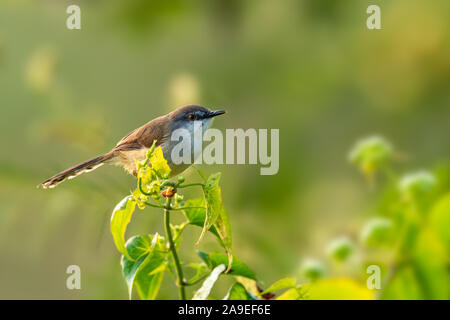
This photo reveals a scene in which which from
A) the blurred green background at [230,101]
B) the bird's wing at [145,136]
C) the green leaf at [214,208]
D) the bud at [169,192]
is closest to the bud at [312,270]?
the blurred green background at [230,101]

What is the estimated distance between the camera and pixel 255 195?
2.21 m

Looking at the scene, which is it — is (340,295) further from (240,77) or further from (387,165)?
(240,77)

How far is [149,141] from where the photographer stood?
5.12 feet

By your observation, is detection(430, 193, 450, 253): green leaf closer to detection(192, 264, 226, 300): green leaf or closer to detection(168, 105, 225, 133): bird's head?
detection(192, 264, 226, 300): green leaf

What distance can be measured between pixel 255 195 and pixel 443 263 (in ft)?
3.61

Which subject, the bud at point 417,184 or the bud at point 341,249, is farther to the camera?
the bud at point 341,249

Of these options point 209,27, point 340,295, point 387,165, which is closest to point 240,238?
point 387,165

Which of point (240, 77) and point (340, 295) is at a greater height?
point (240, 77)

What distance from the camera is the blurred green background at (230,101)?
A: 68.6 inches

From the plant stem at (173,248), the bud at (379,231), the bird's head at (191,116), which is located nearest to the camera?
the plant stem at (173,248)

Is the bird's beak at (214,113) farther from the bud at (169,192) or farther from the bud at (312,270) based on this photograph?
the bud at (169,192)

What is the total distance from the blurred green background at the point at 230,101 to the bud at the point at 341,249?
8.5 inches
